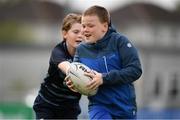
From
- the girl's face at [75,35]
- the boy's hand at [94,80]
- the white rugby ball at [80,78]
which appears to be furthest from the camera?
the girl's face at [75,35]

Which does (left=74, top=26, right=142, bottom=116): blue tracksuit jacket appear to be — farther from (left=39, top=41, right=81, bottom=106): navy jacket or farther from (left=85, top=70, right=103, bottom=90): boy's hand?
(left=39, top=41, right=81, bottom=106): navy jacket

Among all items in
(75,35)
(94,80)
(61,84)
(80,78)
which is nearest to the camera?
(94,80)

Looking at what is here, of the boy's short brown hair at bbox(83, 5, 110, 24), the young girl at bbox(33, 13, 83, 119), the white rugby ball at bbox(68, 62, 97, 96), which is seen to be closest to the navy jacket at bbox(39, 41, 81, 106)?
the young girl at bbox(33, 13, 83, 119)

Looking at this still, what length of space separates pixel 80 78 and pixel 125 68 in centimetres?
47

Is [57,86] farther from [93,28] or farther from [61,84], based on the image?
[93,28]

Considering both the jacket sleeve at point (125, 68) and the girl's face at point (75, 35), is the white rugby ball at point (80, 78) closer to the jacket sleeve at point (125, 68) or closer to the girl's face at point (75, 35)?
the jacket sleeve at point (125, 68)

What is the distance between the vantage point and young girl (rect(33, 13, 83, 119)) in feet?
28.6

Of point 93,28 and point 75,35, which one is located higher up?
point 75,35

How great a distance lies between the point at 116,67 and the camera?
7.66 metres

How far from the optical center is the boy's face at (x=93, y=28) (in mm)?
7637

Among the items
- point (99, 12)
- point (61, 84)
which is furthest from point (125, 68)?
point (61, 84)

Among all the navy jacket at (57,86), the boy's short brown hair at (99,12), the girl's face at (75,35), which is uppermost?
the girl's face at (75,35)

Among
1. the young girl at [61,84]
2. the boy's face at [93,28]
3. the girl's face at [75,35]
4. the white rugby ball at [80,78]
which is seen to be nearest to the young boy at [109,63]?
the boy's face at [93,28]

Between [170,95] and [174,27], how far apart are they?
12557mm
